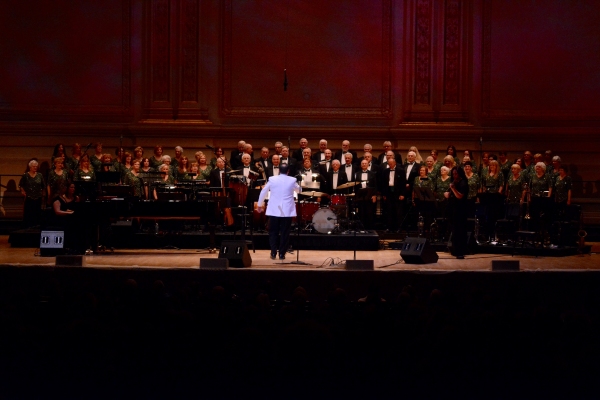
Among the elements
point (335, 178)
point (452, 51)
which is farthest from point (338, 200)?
point (452, 51)

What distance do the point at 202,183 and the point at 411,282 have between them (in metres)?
4.32

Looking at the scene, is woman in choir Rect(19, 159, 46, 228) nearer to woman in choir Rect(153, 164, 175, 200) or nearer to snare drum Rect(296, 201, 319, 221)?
woman in choir Rect(153, 164, 175, 200)

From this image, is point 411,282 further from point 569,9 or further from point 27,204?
point 569,9

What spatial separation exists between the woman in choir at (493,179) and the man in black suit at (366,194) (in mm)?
1919

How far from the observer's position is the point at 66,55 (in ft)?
53.4

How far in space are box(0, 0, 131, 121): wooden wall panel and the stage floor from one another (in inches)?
183

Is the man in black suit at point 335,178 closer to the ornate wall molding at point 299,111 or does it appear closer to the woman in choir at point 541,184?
the ornate wall molding at point 299,111

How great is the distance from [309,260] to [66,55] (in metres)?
8.04

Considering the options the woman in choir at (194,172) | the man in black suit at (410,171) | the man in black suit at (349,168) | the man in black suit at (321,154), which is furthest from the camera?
the man in black suit at (321,154)

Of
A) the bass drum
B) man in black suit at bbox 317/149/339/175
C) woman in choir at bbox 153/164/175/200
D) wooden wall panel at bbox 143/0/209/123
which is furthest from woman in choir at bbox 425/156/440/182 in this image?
wooden wall panel at bbox 143/0/209/123

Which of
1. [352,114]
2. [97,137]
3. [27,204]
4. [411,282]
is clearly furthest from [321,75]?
[411,282]

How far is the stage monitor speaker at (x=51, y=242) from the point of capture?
36.4 feet

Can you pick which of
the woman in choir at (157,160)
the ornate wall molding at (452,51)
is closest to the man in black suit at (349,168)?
the ornate wall molding at (452,51)

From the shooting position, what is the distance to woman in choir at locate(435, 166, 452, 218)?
13.4 meters
